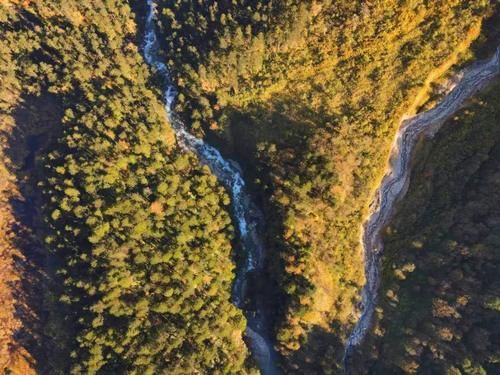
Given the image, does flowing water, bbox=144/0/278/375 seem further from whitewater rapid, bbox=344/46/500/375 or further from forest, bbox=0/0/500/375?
whitewater rapid, bbox=344/46/500/375

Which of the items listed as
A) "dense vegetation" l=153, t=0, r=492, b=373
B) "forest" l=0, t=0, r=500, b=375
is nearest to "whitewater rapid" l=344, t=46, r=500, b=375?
"forest" l=0, t=0, r=500, b=375

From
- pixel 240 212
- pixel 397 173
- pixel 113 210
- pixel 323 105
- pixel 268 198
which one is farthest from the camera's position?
pixel 240 212

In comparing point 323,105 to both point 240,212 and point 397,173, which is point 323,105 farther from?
point 240,212

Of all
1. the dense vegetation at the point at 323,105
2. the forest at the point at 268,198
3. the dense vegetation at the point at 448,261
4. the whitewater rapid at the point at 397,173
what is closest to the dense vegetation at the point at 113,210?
the forest at the point at 268,198

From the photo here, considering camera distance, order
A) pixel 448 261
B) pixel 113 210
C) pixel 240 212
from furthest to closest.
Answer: pixel 240 212
pixel 113 210
pixel 448 261

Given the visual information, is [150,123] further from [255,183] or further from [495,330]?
[495,330]

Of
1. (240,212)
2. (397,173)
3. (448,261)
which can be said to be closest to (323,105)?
(397,173)
